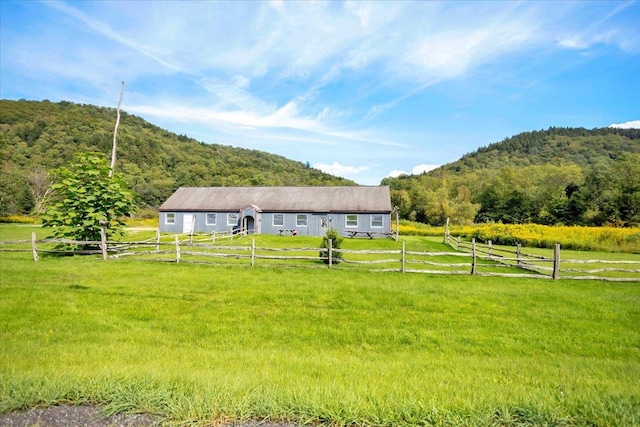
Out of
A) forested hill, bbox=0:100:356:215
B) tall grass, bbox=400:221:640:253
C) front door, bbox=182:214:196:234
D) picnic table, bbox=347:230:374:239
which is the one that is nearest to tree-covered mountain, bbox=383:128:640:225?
tall grass, bbox=400:221:640:253

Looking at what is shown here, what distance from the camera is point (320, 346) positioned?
7.05 m

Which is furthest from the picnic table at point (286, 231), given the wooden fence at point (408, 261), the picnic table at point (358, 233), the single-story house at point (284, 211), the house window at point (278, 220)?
the wooden fence at point (408, 261)

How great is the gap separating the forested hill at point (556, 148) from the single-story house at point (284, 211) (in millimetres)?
83375

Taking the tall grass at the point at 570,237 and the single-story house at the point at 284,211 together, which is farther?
the single-story house at the point at 284,211

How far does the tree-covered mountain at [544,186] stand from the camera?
43.5 m

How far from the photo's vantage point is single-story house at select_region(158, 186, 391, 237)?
1339 inches

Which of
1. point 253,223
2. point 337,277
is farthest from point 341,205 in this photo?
point 337,277

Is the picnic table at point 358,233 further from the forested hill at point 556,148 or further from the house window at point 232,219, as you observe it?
the forested hill at point 556,148

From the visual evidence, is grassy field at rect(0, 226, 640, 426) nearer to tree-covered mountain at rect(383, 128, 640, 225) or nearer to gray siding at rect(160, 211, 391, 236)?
gray siding at rect(160, 211, 391, 236)

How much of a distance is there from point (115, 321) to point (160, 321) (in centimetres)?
98

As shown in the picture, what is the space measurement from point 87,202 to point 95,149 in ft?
138

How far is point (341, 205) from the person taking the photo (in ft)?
114

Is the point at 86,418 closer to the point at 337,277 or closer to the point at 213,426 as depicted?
the point at 213,426

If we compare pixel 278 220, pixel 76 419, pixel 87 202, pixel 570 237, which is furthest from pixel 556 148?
pixel 76 419
